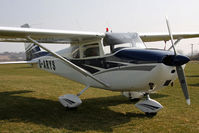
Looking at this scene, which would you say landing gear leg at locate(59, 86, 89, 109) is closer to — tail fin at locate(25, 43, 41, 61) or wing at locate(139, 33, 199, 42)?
wing at locate(139, 33, 199, 42)

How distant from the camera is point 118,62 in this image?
509 centimetres

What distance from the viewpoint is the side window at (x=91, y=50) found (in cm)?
589

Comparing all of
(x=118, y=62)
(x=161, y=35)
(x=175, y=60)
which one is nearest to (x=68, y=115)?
(x=118, y=62)

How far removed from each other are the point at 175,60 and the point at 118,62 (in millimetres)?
1383

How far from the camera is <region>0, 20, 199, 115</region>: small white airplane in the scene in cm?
446

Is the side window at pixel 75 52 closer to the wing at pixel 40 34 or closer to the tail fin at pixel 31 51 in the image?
the wing at pixel 40 34

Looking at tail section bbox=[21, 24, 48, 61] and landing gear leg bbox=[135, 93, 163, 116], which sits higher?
tail section bbox=[21, 24, 48, 61]

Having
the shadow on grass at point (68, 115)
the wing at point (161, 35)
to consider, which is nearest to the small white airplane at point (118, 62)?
the shadow on grass at point (68, 115)

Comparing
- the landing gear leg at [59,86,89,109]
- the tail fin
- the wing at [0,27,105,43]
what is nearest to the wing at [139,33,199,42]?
the wing at [0,27,105,43]

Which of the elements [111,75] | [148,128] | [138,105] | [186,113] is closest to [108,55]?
[111,75]

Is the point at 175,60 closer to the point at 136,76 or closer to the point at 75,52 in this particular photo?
the point at 136,76

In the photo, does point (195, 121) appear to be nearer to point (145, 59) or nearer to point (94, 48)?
point (145, 59)

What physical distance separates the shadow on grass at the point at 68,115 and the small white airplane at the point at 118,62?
0.42 metres

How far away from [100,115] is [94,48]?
1.93 meters
